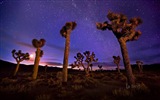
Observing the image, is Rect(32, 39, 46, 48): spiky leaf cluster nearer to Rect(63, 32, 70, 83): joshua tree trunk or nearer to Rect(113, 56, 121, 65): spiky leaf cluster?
Rect(63, 32, 70, 83): joshua tree trunk

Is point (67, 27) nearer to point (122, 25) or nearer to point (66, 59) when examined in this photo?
point (66, 59)

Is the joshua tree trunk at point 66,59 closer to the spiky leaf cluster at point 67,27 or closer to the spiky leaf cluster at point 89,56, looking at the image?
the spiky leaf cluster at point 67,27

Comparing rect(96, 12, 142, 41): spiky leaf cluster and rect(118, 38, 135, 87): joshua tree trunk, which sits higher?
rect(96, 12, 142, 41): spiky leaf cluster

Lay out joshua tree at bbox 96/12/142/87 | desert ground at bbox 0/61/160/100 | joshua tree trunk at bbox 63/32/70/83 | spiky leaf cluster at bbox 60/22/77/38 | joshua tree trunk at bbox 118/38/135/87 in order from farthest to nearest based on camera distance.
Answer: spiky leaf cluster at bbox 60/22/77/38 < joshua tree trunk at bbox 63/32/70/83 < joshua tree at bbox 96/12/142/87 < joshua tree trunk at bbox 118/38/135/87 < desert ground at bbox 0/61/160/100

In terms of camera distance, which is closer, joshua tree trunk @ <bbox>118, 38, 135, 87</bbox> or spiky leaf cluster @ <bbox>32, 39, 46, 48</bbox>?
joshua tree trunk @ <bbox>118, 38, 135, 87</bbox>

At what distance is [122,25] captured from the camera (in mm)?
10445

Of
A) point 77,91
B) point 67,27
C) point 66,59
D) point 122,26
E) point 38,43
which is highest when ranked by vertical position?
point 67,27

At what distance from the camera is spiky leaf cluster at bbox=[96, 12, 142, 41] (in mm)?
10328

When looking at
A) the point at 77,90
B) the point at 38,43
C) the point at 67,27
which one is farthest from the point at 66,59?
the point at 38,43

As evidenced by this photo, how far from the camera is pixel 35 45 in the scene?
66.8 ft

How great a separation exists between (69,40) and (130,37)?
344 inches

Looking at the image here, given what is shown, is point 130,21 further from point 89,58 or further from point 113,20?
point 89,58

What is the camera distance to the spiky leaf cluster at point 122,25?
1033 cm

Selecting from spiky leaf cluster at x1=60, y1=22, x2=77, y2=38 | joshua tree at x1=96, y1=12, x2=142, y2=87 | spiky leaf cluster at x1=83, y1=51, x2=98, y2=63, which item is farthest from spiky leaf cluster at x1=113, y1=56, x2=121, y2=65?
joshua tree at x1=96, y1=12, x2=142, y2=87
